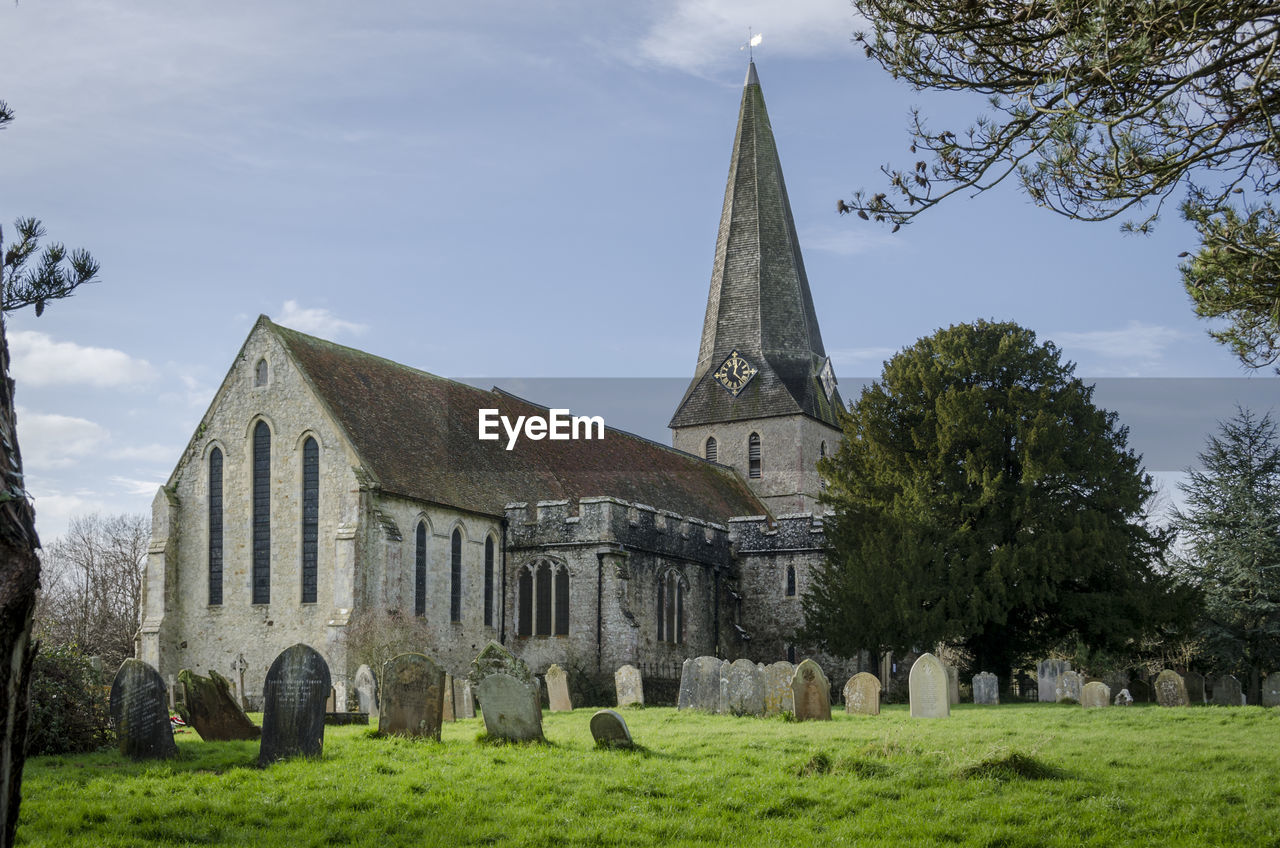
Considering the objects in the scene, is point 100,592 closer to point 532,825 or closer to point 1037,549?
point 1037,549

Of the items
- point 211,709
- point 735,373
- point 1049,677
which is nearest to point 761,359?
point 735,373

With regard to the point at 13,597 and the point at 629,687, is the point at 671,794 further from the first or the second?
the point at 629,687

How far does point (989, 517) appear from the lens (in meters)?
26.7

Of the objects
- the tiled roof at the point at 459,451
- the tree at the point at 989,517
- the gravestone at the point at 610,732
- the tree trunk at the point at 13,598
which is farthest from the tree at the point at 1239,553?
the tree trunk at the point at 13,598

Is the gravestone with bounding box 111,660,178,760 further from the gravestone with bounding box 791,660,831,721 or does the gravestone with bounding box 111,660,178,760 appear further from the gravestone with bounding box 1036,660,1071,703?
the gravestone with bounding box 1036,660,1071,703

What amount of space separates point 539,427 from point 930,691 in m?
17.7

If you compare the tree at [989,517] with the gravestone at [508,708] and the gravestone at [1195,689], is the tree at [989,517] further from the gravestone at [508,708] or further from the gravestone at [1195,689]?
the gravestone at [508,708]

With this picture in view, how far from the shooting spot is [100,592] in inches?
1946

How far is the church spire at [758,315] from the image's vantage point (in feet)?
140

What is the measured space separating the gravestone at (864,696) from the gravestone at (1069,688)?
6.35m

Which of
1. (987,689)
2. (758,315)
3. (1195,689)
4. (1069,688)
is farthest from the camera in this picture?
(758,315)

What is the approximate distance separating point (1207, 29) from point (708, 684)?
13270mm

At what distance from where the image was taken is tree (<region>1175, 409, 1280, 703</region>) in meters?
29.6

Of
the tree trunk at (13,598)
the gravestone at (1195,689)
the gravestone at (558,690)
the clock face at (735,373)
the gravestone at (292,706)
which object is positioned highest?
the clock face at (735,373)
